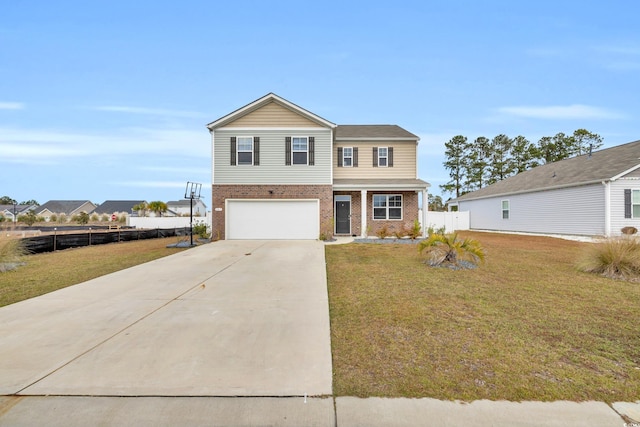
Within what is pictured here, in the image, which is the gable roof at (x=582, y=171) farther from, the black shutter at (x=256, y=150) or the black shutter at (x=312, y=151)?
the black shutter at (x=256, y=150)

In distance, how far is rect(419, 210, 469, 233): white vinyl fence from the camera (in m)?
24.1

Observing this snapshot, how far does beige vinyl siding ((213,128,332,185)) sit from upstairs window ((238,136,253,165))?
22 centimetres

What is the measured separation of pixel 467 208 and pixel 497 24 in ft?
61.8

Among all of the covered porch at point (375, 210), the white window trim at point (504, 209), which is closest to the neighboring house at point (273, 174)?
the covered porch at point (375, 210)

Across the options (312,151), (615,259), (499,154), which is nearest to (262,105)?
(312,151)

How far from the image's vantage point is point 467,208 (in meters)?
30.1

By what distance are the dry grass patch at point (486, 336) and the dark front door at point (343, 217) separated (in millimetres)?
10199

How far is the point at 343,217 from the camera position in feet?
58.3

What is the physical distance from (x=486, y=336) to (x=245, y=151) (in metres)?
14.5

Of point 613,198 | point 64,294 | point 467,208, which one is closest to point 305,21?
point 64,294

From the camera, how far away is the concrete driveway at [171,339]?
2865 millimetres

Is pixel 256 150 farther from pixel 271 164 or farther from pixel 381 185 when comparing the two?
pixel 381 185

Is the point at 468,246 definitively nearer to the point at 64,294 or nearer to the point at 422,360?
the point at 422,360

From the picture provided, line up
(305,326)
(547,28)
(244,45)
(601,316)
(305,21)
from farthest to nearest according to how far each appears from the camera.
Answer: (244,45) → (305,21) → (547,28) → (601,316) → (305,326)
